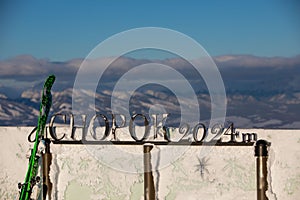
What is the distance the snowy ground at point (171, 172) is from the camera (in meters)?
6.90

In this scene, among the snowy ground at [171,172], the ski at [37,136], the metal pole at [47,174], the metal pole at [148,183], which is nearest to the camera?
the ski at [37,136]

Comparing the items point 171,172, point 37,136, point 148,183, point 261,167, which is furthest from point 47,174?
point 261,167

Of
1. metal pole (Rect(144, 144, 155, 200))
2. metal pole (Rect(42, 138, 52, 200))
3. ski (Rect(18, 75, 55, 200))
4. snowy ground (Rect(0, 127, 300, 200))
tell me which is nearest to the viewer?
ski (Rect(18, 75, 55, 200))

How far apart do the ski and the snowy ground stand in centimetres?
48

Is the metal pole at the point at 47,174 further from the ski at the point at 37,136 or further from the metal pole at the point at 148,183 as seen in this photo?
the metal pole at the point at 148,183

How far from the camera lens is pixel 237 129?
22.7ft

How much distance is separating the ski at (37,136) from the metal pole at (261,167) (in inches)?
90.1

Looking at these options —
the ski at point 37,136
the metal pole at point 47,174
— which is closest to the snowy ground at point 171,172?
the metal pole at point 47,174

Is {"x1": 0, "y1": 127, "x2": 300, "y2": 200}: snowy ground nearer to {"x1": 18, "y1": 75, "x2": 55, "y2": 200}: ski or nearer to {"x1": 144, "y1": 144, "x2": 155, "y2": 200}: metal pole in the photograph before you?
{"x1": 144, "y1": 144, "x2": 155, "y2": 200}: metal pole

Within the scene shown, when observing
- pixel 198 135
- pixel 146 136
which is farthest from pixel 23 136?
pixel 198 135

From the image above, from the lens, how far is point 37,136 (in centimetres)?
683

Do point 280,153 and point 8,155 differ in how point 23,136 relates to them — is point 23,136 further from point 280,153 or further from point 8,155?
point 280,153

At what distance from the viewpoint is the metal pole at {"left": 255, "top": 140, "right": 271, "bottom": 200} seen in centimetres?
685

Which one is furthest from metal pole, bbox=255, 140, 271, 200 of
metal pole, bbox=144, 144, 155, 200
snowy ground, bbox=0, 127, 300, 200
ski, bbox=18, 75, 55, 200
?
ski, bbox=18, 75, 55, 200
